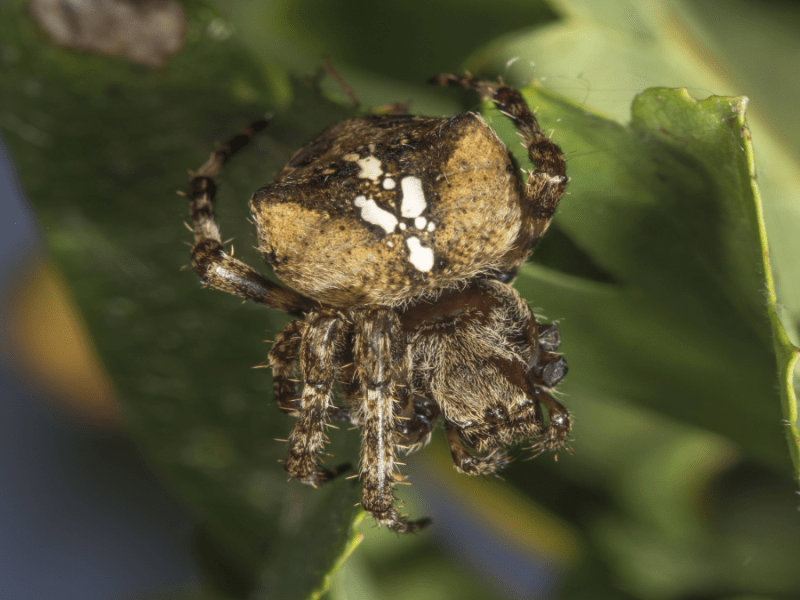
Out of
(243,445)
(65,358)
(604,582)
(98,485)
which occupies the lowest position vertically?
(98,485)

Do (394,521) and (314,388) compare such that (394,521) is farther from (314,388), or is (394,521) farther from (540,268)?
(540,268)

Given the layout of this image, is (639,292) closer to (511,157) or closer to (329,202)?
(511,157)

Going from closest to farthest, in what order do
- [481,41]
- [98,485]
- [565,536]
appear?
[481,41], [565,536], [98,485]

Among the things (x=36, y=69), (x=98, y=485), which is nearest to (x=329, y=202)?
(x=36, y=69)

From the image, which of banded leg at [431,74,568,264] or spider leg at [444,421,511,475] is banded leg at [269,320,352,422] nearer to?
spider leg at [444,421,511,475]

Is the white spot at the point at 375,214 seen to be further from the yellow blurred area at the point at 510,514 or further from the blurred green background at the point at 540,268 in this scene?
the yellow blurred area at the point at 510,514

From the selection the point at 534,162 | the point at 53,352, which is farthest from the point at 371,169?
the point at 53,352

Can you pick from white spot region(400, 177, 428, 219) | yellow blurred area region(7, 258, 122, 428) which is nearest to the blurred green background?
white spot region(400, 177, 428, 219)
